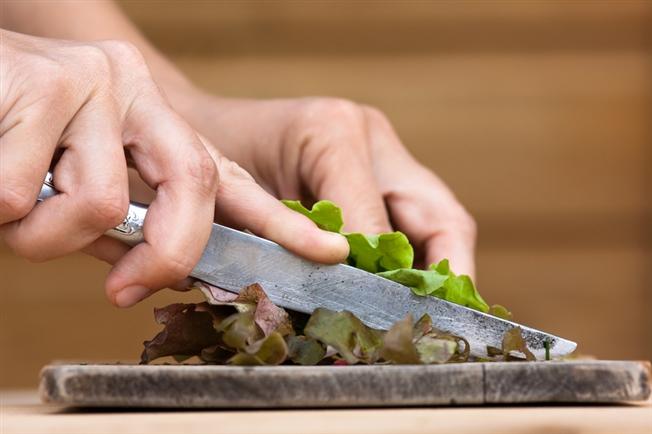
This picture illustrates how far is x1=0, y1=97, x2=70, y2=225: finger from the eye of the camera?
1039 millimetres

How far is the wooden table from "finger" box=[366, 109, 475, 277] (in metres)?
0.96

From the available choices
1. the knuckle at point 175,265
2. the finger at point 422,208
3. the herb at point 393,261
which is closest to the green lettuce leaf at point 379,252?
the herb at point 393,261

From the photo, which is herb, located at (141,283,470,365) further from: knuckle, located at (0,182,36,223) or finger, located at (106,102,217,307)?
knuckle, located at (0,182,36,223)

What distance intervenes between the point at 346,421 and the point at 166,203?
39 cm

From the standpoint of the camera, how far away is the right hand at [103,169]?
1054 millimetres

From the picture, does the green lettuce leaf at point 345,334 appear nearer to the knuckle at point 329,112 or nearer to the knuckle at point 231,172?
the knuckle at point 231,172

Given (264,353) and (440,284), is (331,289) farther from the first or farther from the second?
(264,353)

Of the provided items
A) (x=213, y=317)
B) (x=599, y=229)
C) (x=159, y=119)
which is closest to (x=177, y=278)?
(x=213, y=317)

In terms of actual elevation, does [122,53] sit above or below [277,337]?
above

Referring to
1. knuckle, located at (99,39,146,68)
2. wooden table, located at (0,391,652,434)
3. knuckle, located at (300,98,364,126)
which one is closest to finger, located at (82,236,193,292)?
knuckle, located at (99,39,146,68)

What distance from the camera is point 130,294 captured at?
117cm

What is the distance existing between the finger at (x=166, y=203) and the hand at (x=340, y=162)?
65cm

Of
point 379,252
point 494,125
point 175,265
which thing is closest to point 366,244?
point 379,252

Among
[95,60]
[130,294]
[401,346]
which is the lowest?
[130,294]
